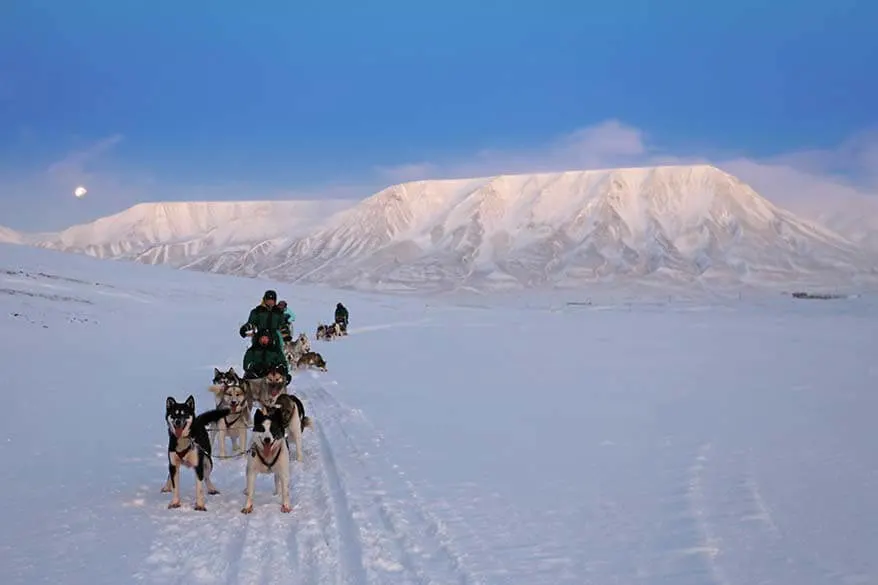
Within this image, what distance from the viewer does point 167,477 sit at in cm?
764

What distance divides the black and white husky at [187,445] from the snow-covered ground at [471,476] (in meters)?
0.22

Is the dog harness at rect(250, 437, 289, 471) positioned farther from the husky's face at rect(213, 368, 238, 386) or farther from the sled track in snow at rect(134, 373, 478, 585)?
the husky's face at rect(213, 368, 238, 386)

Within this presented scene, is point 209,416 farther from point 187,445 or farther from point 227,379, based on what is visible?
point 227,379

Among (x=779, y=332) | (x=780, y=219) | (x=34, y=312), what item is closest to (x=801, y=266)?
(x=780, y=219)

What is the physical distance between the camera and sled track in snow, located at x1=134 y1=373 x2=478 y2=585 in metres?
5.12

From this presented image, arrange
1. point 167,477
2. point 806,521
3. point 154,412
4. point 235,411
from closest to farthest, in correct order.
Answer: point 806,521 → point 167,477 → point 235,411 → point 154,412

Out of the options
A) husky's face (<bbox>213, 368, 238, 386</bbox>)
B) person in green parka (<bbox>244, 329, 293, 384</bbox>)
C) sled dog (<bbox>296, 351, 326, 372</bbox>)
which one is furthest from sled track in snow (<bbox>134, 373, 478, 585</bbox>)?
sled dog (<bbox>296, 351, 326, 372</bbox>)

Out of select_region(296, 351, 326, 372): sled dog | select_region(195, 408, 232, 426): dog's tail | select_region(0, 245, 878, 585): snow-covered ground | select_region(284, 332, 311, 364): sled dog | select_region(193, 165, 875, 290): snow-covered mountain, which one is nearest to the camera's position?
select_region(0, 245, 878, 585): snow-covered ground

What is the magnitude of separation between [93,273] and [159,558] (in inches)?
1828

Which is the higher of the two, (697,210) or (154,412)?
(697,210)

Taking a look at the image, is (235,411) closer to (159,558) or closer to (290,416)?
(290,416)

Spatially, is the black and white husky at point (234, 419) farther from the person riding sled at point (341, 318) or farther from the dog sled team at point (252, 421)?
the person riding sled at point (341, 318)

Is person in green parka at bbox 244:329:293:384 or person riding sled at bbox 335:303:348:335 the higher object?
person in green parka at bbox 244:329:293:384

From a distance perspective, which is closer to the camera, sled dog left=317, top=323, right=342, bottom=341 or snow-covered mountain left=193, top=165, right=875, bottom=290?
sled dog left=317, top=323, right=342, bottom=341
